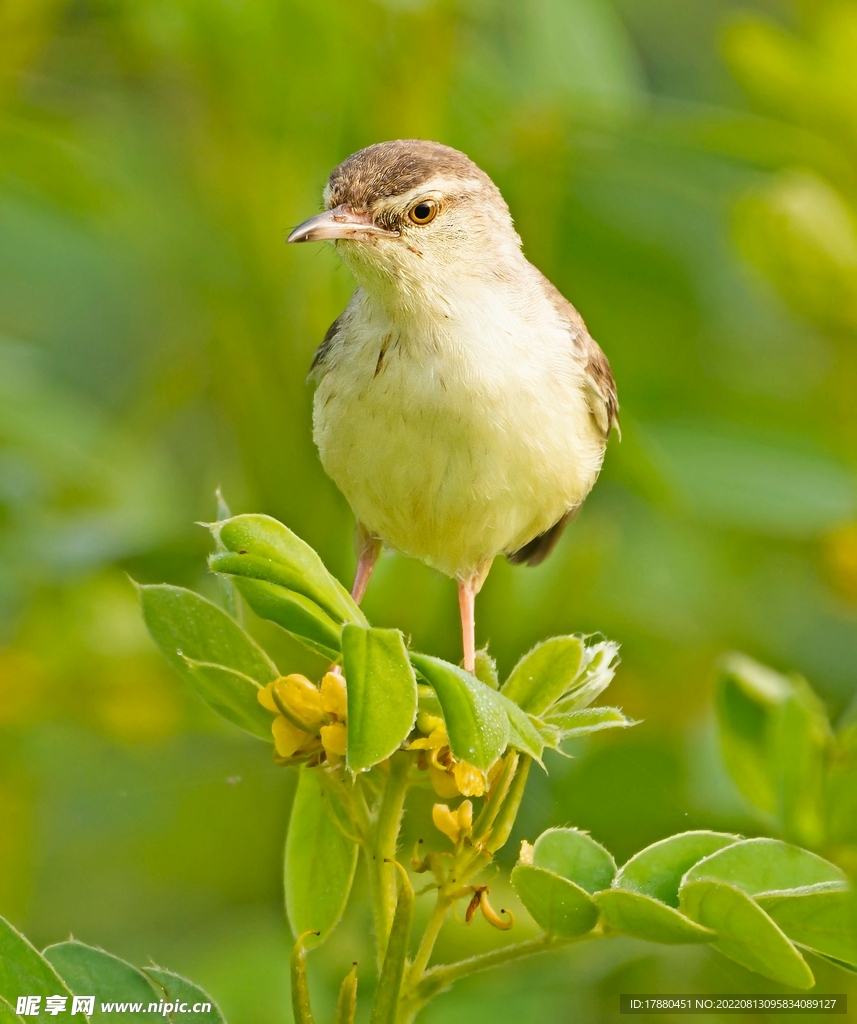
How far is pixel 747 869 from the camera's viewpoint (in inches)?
82.7

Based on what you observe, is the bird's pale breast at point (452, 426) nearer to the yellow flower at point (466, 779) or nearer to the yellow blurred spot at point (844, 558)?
the yellow blurred spot at point (844, 558)

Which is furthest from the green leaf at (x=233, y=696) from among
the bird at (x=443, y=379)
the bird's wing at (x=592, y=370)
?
the bird's wing at (x=592, y=370)

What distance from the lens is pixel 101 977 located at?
2.05 metres

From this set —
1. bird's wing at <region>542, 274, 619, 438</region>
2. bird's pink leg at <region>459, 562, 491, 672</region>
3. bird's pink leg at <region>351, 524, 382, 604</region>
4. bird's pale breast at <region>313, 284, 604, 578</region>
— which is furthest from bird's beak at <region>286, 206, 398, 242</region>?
bird's pink leg at <region>459, 562, 491, 672</region>

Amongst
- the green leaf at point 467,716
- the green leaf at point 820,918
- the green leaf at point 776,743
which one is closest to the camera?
the green leaf at point 467,716

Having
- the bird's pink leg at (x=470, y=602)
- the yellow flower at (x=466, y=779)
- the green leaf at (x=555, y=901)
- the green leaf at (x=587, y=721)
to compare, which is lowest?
the bird's pink leg at (x=470, y=602)

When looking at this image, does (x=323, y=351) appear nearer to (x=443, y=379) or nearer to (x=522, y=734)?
(x=443, y=379)

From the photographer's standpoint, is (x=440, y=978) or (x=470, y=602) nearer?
(x=440, y=978)

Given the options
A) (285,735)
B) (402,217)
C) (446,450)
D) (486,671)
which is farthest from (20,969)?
(402,217)

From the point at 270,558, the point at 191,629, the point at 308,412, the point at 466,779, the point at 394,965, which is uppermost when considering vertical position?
the point at 270,558

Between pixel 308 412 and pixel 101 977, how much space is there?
1.84 meters

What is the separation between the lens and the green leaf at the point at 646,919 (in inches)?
74.1

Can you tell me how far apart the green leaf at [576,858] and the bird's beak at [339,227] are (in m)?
1.58

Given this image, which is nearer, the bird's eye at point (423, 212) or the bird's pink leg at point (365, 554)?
the bird's eye at point (423, 212)
